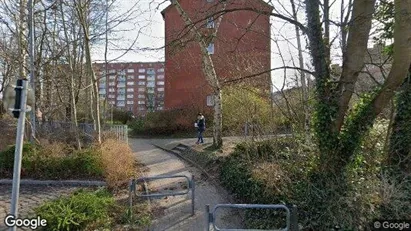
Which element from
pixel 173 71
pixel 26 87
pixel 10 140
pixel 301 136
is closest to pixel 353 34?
pixel 301 136

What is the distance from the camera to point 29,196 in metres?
8.34

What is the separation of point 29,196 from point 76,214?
3.92 meters

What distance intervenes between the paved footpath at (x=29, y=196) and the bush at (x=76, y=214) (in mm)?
1479

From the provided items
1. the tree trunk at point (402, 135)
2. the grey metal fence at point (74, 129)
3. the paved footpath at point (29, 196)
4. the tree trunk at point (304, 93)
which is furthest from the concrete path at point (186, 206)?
the tree trunk at point (402, 135)

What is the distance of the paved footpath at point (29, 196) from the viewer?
276 inches

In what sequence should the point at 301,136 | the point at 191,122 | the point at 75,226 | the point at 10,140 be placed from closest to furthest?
the point at 75,226 < the point at 301,136 < the point at 10,140 < the point at 191,122

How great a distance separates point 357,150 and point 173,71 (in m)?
23.9

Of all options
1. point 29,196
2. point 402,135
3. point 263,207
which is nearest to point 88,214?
point 263,207

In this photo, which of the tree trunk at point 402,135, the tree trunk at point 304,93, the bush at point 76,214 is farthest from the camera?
the tree trunk at point 304,93

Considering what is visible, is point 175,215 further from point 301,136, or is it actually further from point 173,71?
point 173,71

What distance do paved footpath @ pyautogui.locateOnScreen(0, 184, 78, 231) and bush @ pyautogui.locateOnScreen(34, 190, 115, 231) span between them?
1479mm

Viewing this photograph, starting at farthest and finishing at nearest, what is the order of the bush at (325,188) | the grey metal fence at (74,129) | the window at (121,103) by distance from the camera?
1. the window at (121,103)
2. the grey metal fence at (74,129)
3. the bush at (325,188)

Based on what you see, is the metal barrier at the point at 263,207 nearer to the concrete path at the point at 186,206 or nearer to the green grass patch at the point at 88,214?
the concrete path at the point at 186,206

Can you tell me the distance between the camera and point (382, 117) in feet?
26.0
